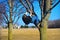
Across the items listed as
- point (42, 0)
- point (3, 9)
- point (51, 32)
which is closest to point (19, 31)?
point (51, 32)

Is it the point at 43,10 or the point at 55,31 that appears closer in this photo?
the point at 43,10

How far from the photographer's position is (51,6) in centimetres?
946

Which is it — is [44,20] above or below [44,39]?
above

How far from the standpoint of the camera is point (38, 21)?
959 centimetres

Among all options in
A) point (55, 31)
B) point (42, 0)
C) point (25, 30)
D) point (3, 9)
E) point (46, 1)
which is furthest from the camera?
point (25, 30)

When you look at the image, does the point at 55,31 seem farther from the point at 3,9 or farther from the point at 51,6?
the point at 51,6

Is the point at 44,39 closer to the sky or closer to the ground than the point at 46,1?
closer to the ground

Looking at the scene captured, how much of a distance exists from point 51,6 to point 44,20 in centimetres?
63

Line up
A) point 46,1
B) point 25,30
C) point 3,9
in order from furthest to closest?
point 25,30 → point 3,9 → point 46,1

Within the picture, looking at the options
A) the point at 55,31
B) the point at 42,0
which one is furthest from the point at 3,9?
the point at 55,31

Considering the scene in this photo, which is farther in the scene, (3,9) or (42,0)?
(3,9)

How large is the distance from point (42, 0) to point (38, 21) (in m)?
0.99

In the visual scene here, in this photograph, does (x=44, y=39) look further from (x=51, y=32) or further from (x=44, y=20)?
(x=51, y=32)

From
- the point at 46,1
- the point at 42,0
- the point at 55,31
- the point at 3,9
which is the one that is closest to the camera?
the point at 46,1
